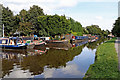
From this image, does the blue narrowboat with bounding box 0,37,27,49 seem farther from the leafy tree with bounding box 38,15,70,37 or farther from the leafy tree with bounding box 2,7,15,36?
the leafy tree with bounding box 2,7,15,36

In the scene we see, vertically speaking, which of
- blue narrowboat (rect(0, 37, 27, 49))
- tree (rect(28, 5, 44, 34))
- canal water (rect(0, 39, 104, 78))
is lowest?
canal water (rect(0, 39, 104, 78))

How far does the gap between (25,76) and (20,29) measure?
5272 cm

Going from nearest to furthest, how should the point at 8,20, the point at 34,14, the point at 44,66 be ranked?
the point at 44,66 < the point at 8,20 < the point at 34,14

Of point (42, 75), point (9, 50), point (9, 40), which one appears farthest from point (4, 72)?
point (9, 40)

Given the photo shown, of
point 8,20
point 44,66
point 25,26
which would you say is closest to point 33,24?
point 25,26

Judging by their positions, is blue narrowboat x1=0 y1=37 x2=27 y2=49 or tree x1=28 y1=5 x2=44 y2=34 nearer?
blue narrowboat x1=0 y1=37 x2=27 y2=49

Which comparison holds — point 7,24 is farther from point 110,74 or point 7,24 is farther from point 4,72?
point 110,74

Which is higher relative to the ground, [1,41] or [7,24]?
[7,24]

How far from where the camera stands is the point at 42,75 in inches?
551

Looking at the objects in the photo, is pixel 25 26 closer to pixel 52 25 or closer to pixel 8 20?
pixel 8 20

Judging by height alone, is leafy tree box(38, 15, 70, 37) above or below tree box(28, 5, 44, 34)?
below

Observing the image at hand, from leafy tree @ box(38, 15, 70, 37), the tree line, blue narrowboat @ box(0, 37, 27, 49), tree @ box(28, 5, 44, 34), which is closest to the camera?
blue narrowboat @ box(0, 37, 27, 49)

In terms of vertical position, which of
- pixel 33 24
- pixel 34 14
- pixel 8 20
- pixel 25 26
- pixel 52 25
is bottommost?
pixel 25 26

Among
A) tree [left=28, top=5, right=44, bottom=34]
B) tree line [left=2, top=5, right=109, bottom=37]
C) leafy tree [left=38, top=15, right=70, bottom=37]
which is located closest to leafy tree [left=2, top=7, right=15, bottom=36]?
tree line [left=2, top=5, right=109, bottom=37]
